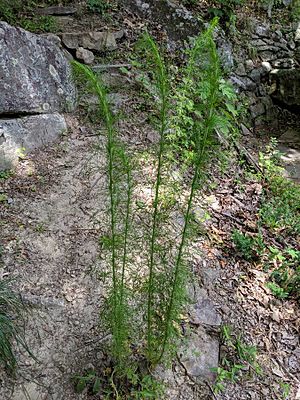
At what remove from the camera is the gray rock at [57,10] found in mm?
5253

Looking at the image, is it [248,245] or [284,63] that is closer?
[248,245]

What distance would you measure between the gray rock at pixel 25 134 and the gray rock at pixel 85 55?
1111mm

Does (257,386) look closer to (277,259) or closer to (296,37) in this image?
(277,259)

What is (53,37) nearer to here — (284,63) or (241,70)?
(241,70)

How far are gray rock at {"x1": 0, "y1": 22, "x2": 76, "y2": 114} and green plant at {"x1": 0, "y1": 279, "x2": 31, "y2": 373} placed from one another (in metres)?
1.96

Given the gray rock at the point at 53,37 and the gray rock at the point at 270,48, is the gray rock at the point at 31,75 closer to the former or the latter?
the gray rock at the point at 53,37

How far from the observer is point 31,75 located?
3.92 metres

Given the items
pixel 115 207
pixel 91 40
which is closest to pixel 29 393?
pixel 115 207

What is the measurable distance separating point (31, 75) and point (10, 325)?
8.36 ft

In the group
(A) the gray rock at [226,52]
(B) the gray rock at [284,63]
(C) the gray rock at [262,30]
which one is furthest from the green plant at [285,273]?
(C) the gray rock at [262,30]

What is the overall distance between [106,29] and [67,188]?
9.10 ft

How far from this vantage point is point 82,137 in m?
4.04

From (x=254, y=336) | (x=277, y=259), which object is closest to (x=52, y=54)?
(x=277, y=259)

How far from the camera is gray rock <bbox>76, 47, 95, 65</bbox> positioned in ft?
15.7
